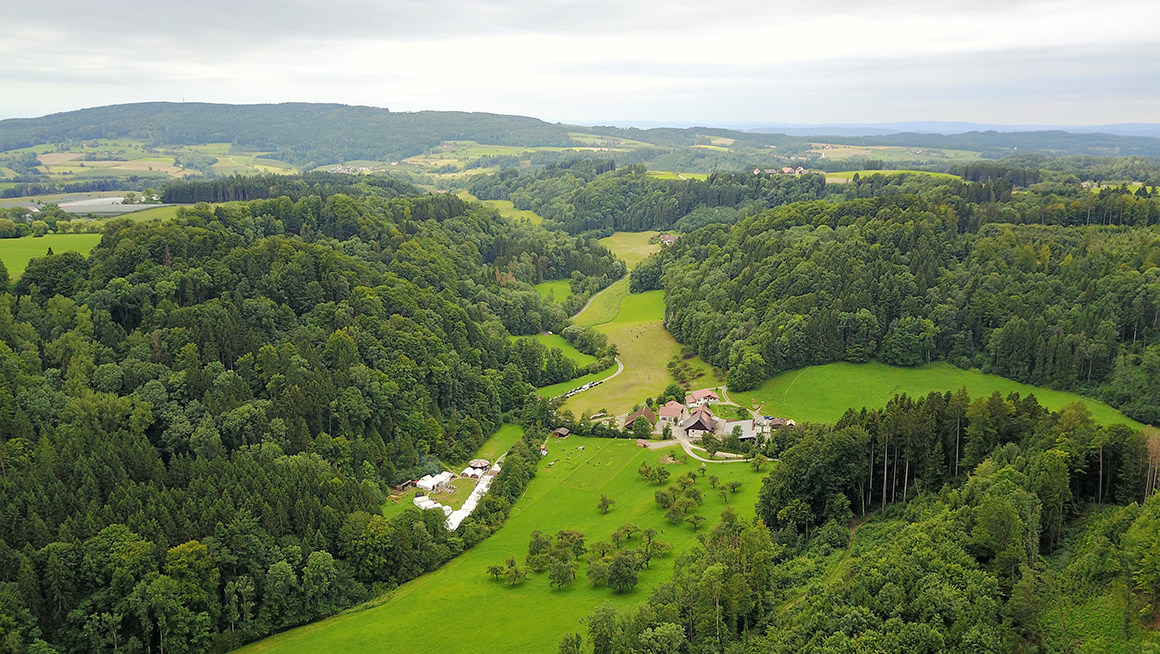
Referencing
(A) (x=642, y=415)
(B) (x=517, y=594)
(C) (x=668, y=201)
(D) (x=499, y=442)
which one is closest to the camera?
(B) (x=517, y=594)

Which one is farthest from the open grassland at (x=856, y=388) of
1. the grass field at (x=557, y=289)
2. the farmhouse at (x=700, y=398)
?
the grass field at (x=557, y=289)

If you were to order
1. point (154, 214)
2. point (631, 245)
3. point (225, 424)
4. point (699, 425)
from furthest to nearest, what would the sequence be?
1. point (631, 245)
2. point (154, 214)
3. point (699, 425)
4. point (225, 424)

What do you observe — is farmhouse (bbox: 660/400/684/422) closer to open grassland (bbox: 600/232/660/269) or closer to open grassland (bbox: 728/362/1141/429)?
open grassland (bbox: 728/362/1141/429)

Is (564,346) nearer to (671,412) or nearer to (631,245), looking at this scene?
(671,412)

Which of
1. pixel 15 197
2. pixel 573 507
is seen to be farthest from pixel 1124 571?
pixel 15 197

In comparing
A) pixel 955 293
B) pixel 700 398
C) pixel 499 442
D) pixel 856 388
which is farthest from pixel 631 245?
pixel 499 442

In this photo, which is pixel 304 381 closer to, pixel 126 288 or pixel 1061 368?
pixel 126 288

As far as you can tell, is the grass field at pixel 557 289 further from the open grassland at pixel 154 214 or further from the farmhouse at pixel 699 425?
the open grassland at pixel 154 214

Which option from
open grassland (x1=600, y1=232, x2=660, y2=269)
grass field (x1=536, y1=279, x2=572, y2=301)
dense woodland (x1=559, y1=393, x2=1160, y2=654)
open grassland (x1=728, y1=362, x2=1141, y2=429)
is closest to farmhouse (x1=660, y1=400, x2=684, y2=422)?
open grassland (x1=728, y1=362, x2=1141, y2=429)
